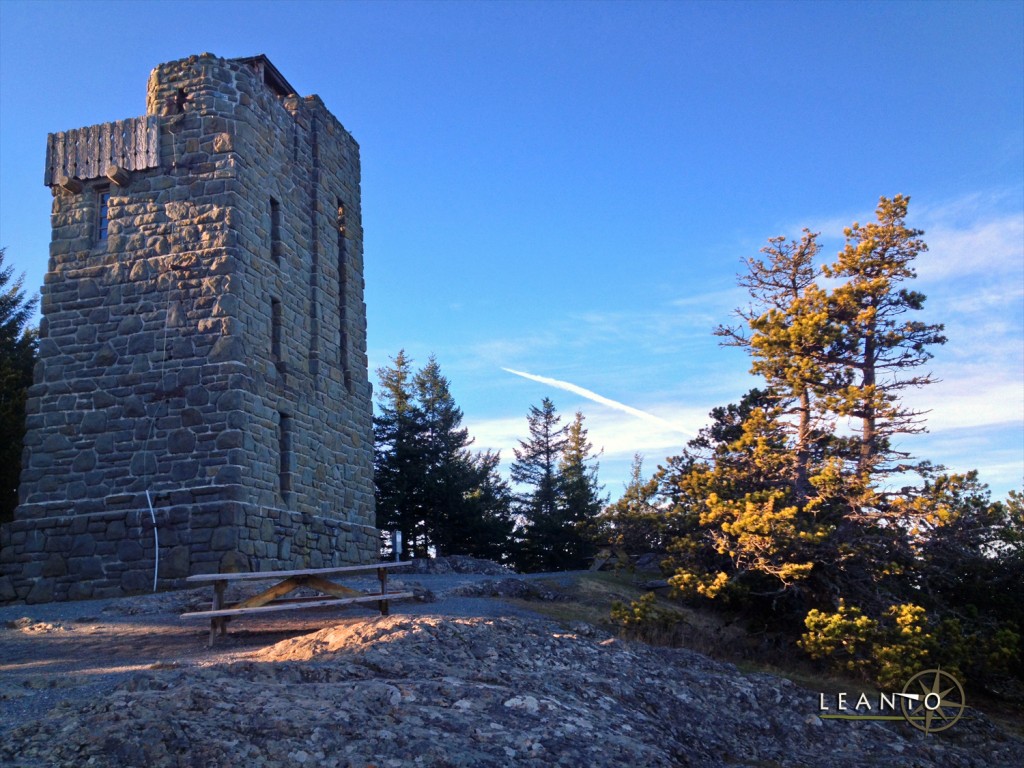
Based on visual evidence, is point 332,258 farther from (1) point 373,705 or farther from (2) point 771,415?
(1) point 373,705

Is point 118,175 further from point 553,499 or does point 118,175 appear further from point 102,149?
point 553,499

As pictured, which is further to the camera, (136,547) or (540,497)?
(540,497)

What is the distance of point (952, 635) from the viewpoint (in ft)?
40.7

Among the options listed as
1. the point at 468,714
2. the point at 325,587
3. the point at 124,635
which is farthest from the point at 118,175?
the point at 468,714

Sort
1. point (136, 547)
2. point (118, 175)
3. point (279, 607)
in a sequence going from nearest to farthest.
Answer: point (279, 607)
point (136, 547)
point (118, 175)

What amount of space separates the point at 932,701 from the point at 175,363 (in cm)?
1230

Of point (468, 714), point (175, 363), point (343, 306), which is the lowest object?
point (468, 714)

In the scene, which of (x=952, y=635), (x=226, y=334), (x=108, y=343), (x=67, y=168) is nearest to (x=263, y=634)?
(x=226, y=334)

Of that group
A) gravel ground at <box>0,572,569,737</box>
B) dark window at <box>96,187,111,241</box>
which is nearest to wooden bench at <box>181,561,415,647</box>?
gravel ground at <box>0,572,569,737</box>

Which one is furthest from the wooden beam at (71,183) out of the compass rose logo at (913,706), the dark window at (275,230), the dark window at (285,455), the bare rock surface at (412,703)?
the compass rose logo at (913,706)

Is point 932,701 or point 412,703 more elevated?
point 412,703

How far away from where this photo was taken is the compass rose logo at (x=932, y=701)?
10047 mm

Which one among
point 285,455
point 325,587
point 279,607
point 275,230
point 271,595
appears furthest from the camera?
point 275,230

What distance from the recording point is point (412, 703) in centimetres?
631
